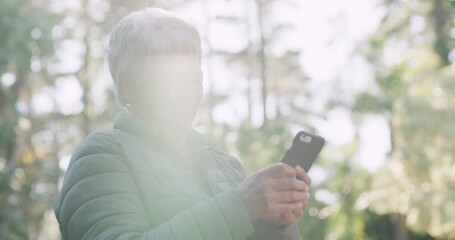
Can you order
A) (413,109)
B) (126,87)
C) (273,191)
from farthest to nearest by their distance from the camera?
(413,109)
(126,87)
(273,191)

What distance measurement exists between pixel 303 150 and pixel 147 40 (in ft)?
1.48

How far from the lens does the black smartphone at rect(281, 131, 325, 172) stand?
183cm

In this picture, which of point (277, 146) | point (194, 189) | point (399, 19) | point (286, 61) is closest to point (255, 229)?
point (194, 189)

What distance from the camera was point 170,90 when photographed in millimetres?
1924

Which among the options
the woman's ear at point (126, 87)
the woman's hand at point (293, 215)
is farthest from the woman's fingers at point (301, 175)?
the woman's ear at point (126, 87)

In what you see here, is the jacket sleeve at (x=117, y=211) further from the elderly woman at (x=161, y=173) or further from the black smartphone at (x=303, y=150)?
the black smartphone at (x=303, y=150)

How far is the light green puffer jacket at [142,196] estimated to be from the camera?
1703mm

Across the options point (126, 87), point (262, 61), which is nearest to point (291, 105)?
point (262, 61)

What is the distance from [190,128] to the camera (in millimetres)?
2061

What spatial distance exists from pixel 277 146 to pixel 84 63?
6.04m

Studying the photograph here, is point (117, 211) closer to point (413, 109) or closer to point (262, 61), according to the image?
point (413, 109)

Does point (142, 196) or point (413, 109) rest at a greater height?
point (142, 196)

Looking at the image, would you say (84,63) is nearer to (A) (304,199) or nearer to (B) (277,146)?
(B) (277,146)

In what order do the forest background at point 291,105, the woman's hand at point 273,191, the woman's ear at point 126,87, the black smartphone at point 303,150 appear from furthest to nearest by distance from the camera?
the forest background at point 291,105
the woman's ear at point 126,87
the black smartphone at point 303,150
the woman's hand at point 273,191
